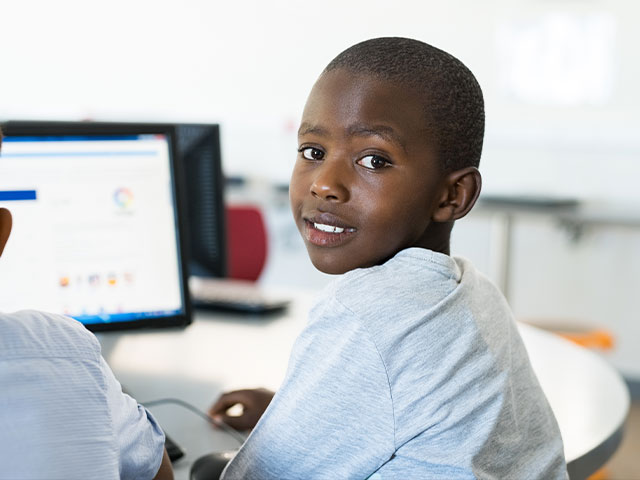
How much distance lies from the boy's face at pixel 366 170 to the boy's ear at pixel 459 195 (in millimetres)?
11

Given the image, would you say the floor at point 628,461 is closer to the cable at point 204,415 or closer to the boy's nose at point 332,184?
the cable at point 204,415

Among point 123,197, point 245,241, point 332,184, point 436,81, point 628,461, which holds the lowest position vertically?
point 628,461

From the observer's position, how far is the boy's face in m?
0.87

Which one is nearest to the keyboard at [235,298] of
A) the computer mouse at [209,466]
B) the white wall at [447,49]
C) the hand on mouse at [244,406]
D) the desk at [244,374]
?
the desk at [244,374]

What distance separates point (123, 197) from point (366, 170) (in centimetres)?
57

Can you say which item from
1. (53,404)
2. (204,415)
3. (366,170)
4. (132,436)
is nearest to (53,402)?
(53,404)

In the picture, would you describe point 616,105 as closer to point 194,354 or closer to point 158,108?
point 158,108

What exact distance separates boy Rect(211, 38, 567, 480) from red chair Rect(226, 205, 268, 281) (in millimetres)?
1621

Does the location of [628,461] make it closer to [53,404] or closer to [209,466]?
[209,466]

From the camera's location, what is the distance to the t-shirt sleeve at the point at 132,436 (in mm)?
745

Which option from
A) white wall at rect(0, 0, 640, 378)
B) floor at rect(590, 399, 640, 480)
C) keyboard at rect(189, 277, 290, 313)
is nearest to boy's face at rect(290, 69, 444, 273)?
keyboard at rect(189, 277, 290, 313)

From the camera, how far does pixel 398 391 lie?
0.80 meters

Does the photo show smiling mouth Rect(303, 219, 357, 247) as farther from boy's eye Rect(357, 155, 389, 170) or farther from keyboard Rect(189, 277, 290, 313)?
keyboard Rect(189, 277, 290, 313)

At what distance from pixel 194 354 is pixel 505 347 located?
2.60 feet
